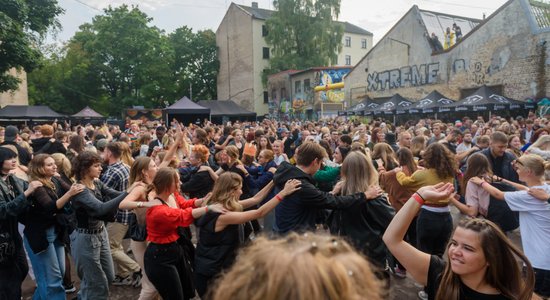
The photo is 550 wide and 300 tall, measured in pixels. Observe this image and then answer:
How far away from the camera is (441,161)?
425 centimetres

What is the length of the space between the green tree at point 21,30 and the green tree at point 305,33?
898 inches

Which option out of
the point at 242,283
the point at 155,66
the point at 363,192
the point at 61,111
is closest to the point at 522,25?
the point at 363,192

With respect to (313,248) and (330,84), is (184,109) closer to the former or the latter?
(330,84)

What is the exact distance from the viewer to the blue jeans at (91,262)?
3.79m

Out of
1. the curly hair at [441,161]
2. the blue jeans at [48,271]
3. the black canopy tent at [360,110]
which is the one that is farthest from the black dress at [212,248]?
the black canopy tent at [360,110]

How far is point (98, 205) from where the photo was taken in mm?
3605

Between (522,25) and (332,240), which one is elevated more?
(522,25)

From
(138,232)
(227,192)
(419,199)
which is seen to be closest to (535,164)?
(419,199)

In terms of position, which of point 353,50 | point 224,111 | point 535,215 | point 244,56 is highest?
point 353,50

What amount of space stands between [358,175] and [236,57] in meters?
45.5

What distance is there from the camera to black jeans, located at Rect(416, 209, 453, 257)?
13.7 feet

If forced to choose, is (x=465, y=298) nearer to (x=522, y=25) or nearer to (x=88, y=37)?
(x=522, y=25)

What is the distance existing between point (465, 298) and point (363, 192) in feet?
5.42

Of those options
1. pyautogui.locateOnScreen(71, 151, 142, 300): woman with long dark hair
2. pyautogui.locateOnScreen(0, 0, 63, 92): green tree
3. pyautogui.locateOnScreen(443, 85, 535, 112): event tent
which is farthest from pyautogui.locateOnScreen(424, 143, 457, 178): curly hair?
pyautogui.locateOnScreen(0, 0, 63, 92): green tree
